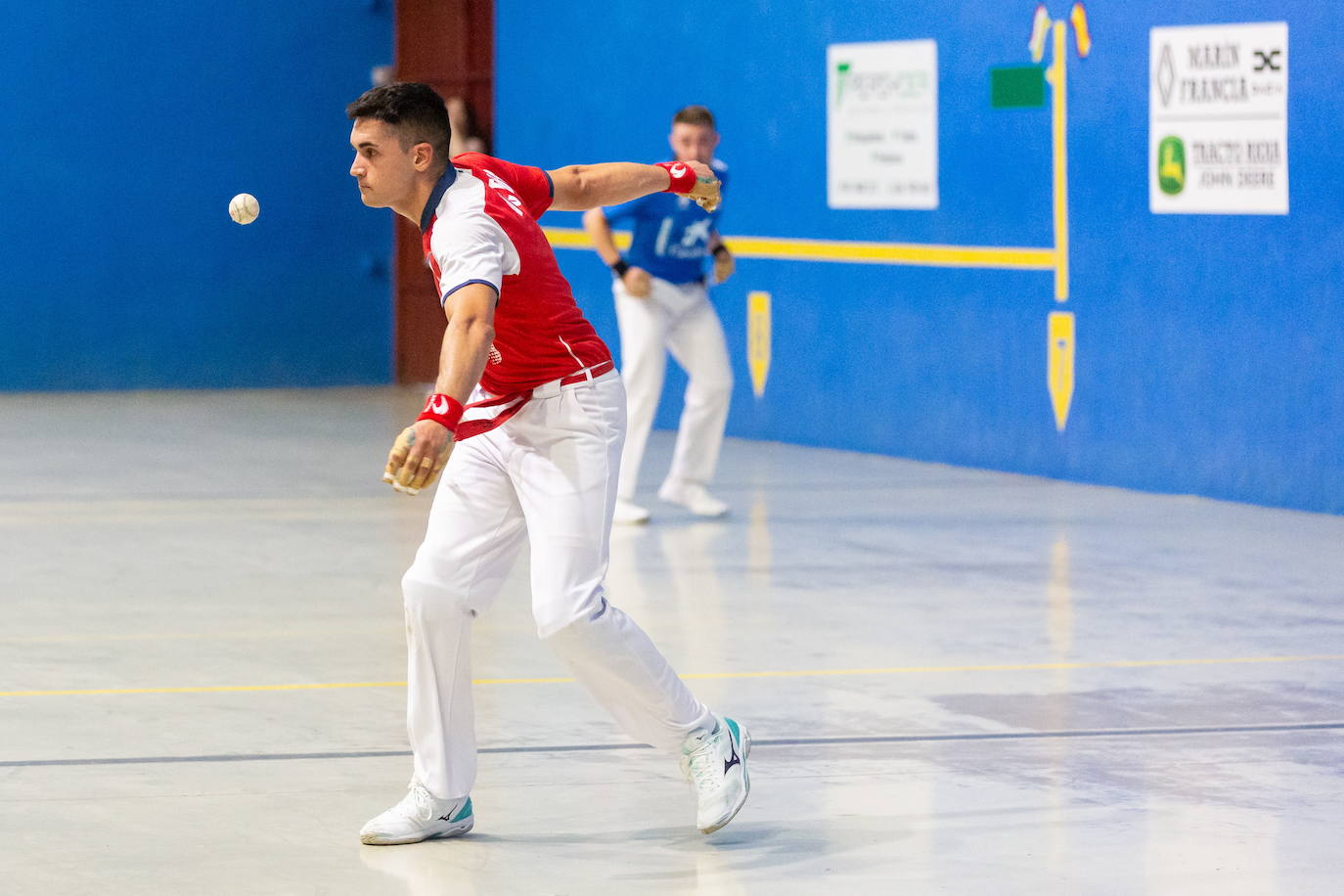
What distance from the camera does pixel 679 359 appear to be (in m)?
11.4

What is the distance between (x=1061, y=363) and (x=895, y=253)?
166 centimetres

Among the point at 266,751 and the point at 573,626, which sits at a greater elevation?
the point at 573,626

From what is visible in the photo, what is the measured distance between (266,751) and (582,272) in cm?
1122

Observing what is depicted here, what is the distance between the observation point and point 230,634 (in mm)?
8086

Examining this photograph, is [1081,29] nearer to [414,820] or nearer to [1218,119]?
[1218,119]

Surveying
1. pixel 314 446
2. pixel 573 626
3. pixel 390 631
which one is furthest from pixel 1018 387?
pixel 573 626

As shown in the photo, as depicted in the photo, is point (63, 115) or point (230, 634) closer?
point (230, 634)

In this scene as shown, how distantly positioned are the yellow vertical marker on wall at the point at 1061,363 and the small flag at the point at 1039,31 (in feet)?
4.92

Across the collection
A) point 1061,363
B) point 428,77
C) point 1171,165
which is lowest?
point 1061,363

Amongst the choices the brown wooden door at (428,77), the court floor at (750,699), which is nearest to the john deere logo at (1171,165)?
the court floor at (750,699)

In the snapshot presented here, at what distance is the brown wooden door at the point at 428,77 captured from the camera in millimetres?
19188

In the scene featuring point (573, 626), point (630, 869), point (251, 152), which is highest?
point (251, 152)

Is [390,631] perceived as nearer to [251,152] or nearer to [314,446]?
[314,446]

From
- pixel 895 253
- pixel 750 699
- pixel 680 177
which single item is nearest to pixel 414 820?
pixel 680 177
